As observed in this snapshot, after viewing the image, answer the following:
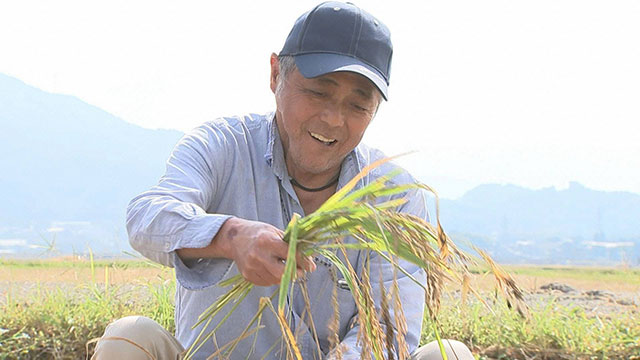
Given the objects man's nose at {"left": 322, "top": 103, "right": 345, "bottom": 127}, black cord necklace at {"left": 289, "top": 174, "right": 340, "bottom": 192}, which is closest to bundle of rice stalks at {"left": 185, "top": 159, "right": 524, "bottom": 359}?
man's nose at {"left": 322, "top": 103, "right": 345, "bottom": 127}

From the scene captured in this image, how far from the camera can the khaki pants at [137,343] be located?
1940mm

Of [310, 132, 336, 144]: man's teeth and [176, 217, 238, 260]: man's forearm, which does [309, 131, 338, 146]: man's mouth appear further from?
[176, 217, 238, 260]: man's forearm

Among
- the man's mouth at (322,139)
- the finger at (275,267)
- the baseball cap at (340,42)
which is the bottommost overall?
the finger at (275,267)

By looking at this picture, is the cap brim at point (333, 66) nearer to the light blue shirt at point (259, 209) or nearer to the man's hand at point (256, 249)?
the light blue shirt at point (259, 209)

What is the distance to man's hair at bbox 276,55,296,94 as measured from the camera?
2.14 m

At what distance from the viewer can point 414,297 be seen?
2258 mm

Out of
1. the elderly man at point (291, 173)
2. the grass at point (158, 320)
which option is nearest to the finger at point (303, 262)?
the elderly man at point (291, 173)

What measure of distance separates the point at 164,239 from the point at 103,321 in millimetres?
2236

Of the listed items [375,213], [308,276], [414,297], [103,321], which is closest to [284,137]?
[308,276]

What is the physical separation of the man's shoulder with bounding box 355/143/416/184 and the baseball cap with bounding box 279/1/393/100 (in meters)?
0.31

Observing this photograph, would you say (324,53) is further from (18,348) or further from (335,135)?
(18,348)

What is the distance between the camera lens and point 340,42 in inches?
83.4

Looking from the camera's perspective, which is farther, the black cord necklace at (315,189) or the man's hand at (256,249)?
the black cord necklace at (315,189)

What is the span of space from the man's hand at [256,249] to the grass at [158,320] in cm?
204
